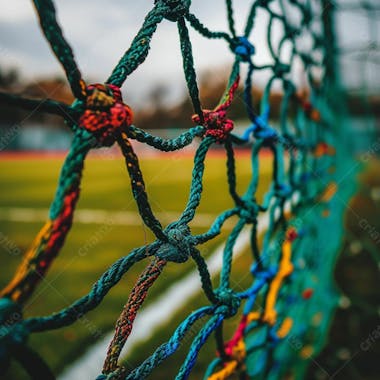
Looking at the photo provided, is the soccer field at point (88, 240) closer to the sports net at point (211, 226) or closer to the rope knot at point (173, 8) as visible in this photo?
the sports net at point (211, 226)

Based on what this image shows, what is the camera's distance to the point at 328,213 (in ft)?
5.88

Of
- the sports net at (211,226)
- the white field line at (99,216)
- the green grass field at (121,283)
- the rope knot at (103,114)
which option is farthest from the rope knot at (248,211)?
the white field line at (99,216)

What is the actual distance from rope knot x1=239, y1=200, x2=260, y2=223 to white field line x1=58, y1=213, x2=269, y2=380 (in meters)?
0.78

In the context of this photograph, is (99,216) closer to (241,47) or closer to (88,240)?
(88,240)

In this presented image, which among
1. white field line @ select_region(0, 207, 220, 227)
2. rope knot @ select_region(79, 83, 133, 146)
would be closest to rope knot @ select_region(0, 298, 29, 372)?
rope knot @ select_region(79, 83, 133, 146)

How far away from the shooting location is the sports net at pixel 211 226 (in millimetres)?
360

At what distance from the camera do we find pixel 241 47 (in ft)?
2.45

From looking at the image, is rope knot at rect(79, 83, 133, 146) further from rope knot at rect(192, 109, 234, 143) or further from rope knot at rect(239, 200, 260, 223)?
rope knot at rect(239, 200, 260, 223)

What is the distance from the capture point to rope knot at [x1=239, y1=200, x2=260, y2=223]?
779 mm

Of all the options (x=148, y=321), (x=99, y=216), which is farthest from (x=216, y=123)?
(x=99, y=216)

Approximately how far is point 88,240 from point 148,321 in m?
1.50

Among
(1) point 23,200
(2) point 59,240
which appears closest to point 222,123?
(2) point 59,240

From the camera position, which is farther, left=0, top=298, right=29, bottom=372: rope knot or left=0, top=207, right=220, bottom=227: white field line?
left=0, top=207, right=220, bottom=227: white field line

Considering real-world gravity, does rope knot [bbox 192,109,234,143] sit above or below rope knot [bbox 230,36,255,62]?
below
